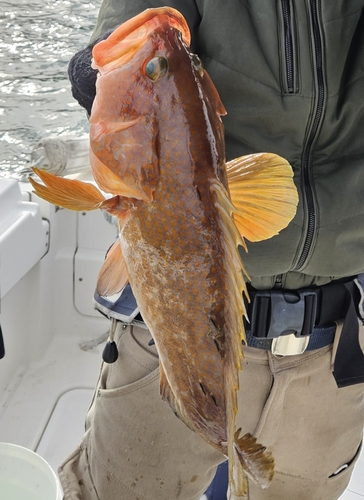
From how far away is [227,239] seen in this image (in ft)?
3.11

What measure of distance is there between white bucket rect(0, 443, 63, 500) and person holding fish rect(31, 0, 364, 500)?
0.16 meters

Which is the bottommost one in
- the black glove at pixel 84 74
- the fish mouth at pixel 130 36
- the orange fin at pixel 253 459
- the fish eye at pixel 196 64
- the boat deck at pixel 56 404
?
the boat deck at pixel 56 404

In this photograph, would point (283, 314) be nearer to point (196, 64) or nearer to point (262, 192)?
point (262, 192)

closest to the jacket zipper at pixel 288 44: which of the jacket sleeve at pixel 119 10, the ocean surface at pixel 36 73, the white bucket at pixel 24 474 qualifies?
the jacket sleeve at pixel 119 10

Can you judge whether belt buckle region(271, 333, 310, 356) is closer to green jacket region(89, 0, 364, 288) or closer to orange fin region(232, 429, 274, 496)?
green jacket region(89, 0, 364, 288)

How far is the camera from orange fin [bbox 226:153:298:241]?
0.96 metres

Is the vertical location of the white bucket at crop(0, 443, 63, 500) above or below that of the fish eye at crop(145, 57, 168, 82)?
below

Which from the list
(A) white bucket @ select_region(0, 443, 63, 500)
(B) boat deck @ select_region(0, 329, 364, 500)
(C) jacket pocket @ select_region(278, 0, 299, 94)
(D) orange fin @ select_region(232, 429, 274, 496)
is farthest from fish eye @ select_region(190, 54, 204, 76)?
(B) boat deck @ select_region(0, 329, 364, 500)

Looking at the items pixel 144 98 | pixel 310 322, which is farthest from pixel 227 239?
pixel 310 322

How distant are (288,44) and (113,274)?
715 millimetres

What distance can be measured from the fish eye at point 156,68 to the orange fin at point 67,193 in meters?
0.22

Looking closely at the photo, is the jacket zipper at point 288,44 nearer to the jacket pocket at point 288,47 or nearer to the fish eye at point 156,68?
the jacket pocket at point 288,47

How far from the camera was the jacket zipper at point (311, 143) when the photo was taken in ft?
4.49

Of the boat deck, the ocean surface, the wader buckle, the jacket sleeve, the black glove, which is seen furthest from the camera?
the ocean surface
